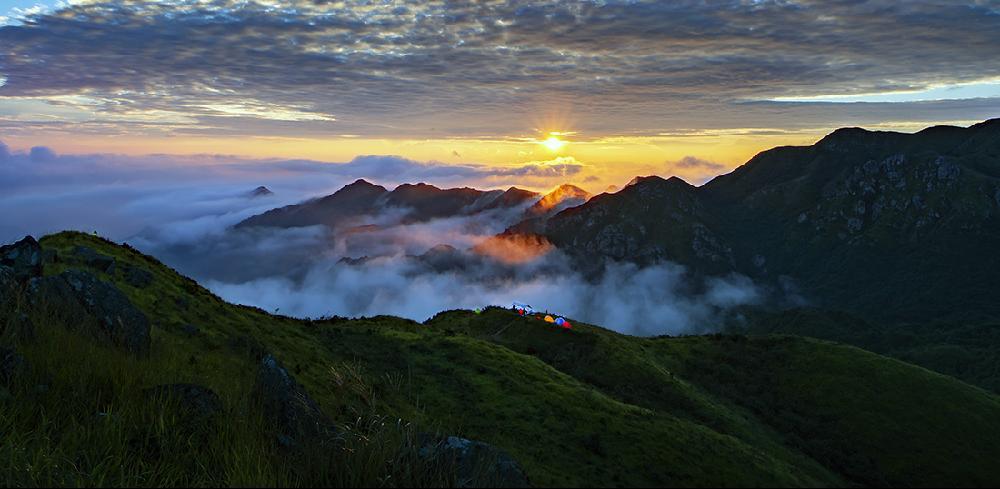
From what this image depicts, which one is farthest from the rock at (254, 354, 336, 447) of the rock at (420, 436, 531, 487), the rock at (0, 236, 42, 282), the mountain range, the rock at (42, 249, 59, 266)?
the rock at (42, 249, 59, 266)

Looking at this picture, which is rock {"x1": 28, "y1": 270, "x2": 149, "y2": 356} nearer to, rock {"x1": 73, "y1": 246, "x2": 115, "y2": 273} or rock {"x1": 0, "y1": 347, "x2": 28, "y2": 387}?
rock {"x1": 0, "y1": 347, "x2": 28, "y2": 387}

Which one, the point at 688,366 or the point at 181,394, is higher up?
the point at 181,394

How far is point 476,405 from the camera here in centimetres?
3491

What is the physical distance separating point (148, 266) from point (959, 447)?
7871 centimetres

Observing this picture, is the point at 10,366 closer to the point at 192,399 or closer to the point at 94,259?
the point at 192,399

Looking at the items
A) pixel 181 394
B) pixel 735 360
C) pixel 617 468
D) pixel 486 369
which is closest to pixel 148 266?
pixel 486 369

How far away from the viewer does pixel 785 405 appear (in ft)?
216

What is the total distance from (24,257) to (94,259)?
9192mm

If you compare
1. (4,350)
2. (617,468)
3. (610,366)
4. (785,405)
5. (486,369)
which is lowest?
(785,405)

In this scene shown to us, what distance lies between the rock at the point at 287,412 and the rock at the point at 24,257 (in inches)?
863

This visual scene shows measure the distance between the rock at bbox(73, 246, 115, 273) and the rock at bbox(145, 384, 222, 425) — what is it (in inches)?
1362

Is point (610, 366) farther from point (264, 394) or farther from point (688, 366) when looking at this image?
point (264, 394)

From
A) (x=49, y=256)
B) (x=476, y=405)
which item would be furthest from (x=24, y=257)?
(x=476, y=405)

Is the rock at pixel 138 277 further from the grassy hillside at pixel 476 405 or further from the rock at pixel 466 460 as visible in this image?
the rock at pixel 466 460
